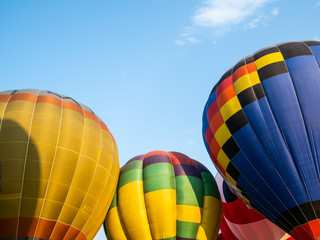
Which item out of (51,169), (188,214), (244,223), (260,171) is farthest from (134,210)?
(244,223)

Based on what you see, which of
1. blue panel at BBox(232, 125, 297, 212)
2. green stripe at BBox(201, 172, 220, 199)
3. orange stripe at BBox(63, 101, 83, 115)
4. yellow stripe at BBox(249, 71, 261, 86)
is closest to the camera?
blue panel at BBox(232, 125, 297, 212)

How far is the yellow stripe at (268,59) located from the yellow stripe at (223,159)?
7.03 ft

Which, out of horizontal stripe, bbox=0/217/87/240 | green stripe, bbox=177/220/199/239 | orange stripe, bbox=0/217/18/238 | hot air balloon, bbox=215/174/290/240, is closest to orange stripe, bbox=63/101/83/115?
horizontal stripe, bbox=0/217/87/240

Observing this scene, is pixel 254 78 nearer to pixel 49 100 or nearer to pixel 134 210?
pixel 134 210

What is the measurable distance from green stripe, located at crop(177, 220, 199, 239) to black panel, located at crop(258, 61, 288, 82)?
3.77 metres

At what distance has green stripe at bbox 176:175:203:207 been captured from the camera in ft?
32.4

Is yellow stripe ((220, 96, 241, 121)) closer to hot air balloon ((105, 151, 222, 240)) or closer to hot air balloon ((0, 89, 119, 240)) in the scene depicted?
hot air balloon ((105, 151, 222, 240))

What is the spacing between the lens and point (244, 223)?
444 inches

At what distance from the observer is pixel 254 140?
28.9 feet

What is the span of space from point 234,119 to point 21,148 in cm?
462

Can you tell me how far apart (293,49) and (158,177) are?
14.4ft

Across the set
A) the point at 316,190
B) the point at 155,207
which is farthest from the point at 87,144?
the point at 316,190

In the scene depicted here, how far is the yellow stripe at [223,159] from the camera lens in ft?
30.9

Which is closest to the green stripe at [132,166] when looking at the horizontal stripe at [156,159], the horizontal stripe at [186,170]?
the horizontal stripe at [156,159]
